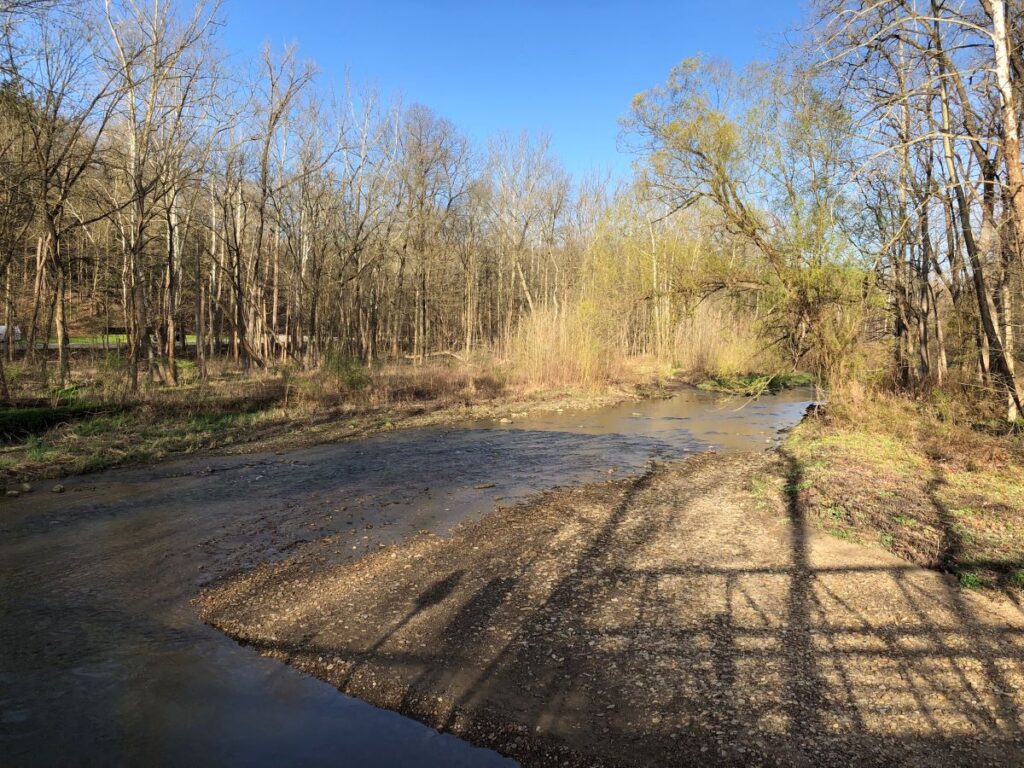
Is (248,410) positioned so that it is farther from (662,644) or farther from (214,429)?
(662,644)

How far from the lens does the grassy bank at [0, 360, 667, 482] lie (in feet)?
43.9

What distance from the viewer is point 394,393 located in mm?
22953

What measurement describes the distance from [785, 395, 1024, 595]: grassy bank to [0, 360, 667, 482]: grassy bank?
36.3 ft

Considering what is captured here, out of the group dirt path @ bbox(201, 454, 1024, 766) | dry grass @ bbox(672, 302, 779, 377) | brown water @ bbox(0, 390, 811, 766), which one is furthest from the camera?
dry grass @ bbox(672, 302, 779, 377)

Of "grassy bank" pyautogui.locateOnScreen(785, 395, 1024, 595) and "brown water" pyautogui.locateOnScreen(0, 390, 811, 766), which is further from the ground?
"grassy bank" pyautogui.locateOnScreen(785, 395, 1024, 595)

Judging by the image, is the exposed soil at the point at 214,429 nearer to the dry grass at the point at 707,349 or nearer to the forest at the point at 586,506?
the forest at the point at 586,506

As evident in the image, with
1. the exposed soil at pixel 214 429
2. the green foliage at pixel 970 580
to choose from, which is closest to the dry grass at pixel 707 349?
the exposed soil at pixel 214 429

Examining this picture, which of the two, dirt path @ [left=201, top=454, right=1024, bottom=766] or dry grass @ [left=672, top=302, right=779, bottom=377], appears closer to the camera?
dirt path @ [left=201, top=454, right=1024, bottom=766]

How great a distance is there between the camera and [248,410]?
1875cm

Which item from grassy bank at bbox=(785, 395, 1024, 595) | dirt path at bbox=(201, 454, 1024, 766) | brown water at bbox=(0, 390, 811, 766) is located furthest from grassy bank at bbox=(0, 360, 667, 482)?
grassy bank at bbox=(785, 395, 1024, 595)

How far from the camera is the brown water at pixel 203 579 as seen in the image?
423 cm

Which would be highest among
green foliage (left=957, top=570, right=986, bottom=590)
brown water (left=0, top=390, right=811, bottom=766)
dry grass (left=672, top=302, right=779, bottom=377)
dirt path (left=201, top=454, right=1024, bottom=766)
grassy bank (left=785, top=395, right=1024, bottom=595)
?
dry grass (left=672, top=302, right=779, bottom=377)

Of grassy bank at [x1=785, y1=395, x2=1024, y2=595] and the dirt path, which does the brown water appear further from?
grassy bank at [x1=785, y1=395, x2=1024, y2=595]

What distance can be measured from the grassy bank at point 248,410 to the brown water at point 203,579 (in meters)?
1.35
